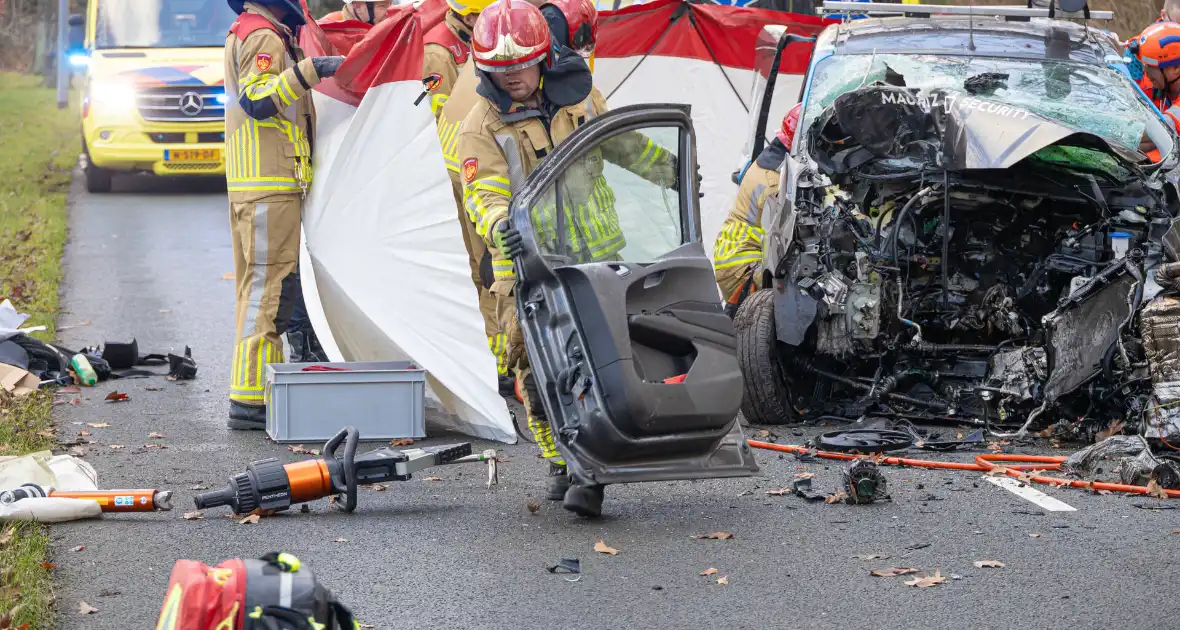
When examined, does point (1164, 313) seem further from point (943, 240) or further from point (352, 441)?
point (352, 441)

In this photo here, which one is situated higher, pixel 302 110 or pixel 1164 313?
pixel 302 110

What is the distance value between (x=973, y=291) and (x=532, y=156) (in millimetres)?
2697

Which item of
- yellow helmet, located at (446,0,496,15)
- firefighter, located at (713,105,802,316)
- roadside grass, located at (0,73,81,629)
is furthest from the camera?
firefighter, located at (713,105,802,316)

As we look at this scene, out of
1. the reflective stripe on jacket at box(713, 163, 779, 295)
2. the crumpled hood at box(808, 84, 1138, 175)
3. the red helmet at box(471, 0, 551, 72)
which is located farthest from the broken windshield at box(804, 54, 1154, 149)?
the red helmet at box(471, 0, 551, 72)

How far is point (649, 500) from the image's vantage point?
253 inches

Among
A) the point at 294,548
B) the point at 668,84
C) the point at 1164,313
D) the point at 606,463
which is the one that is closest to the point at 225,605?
the point at 294,548

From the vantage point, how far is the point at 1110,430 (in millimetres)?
7324

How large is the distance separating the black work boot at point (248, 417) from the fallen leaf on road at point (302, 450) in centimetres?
48

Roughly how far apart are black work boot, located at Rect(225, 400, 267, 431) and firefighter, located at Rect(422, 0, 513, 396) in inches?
49.3

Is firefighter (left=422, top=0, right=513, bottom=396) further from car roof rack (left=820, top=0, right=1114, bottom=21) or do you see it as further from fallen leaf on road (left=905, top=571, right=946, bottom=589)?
fallen leaf on road (left=905, top=571, right=946, bottom=589)

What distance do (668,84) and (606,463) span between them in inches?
275

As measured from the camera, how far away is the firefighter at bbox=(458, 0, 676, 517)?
6156 mm

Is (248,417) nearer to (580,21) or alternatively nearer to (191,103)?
(580,21)

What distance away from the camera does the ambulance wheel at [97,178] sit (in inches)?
776
